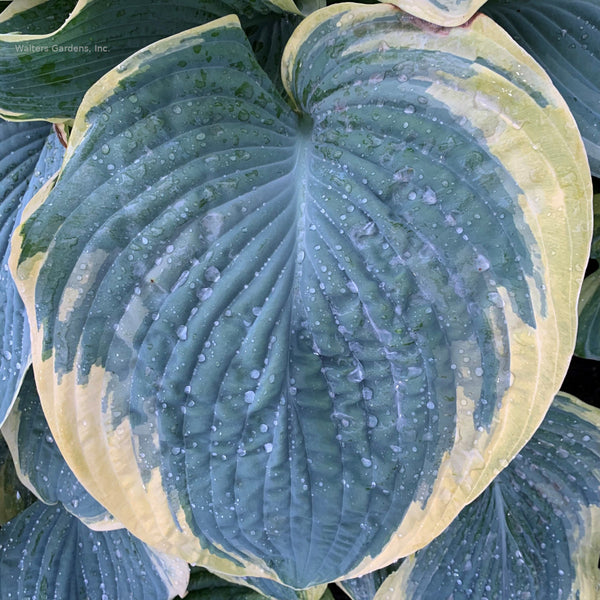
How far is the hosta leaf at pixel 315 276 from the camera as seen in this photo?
1.57 ft

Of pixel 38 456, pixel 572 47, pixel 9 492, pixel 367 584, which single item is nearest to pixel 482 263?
pixel 572 47

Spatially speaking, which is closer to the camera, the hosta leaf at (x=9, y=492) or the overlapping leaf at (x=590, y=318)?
the overlapping leaf at (x=590, y=318)

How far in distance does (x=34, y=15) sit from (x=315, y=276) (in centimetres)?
51

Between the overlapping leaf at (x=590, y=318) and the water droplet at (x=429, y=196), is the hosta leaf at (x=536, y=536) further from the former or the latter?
the water droplet at (x=429, y=196)

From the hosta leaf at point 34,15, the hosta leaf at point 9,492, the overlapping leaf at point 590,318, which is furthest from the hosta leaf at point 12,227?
the overlapping leaf at point 590,318

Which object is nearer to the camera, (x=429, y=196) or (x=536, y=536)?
(x=429, y=196)

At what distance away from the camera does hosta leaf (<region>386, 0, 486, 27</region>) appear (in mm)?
454

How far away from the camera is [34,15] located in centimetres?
69

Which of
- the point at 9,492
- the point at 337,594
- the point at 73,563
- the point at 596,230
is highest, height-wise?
the point at 596,230

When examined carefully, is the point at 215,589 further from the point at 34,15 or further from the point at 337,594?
the point at 34,15

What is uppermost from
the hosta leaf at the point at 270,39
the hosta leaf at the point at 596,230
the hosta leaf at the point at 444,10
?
the hosta leaf at the point at 270,39

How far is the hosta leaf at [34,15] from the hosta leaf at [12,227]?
0.51ft

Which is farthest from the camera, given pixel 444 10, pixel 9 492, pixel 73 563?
pixel 9 492

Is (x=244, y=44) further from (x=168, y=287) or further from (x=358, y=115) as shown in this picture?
(x=168, y=287)
